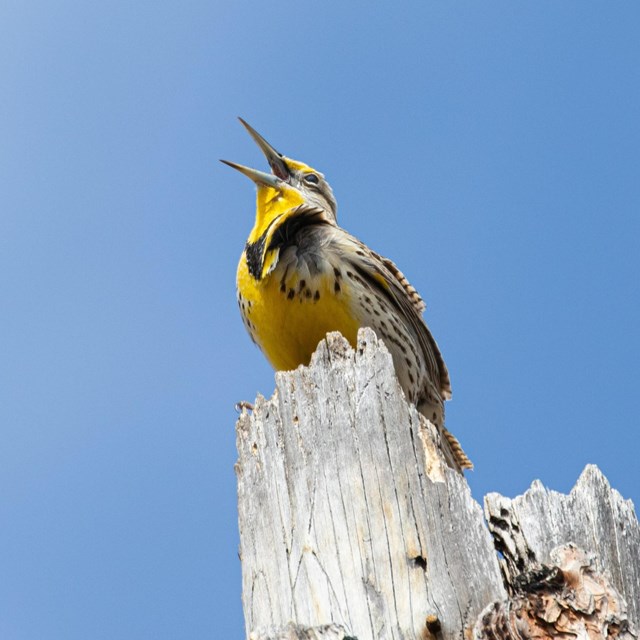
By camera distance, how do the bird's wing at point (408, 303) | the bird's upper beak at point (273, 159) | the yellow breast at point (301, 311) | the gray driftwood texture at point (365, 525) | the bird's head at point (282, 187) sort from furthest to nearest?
the bird's upper beak at point (273, 159)
the bird's head at point (282, 187)
the bird's wing at point (408, 303)
the yellow breast at point (301, 311)
the gray driftwood texture at point (365, 525)

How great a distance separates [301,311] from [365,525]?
2.39m

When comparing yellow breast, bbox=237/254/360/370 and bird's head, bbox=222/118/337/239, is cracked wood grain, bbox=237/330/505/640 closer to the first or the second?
yellow breast, bbox=237/254/360/370

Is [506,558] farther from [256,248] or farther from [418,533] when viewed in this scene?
[256,248]

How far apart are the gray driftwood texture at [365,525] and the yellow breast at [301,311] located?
5.40 ft

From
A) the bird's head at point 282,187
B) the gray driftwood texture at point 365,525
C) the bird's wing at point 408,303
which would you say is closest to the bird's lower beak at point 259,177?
the bird's head at point 282,187

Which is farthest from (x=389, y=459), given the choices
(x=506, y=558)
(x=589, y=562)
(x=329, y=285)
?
(x=329, y=285)

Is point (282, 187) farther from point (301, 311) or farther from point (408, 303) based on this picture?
point (301, 311)

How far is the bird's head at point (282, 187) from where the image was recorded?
7.09m

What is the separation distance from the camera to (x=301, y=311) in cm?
588

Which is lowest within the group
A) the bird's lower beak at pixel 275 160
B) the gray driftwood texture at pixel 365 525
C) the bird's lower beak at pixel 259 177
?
the gray driftwood texture at pixel 365 525

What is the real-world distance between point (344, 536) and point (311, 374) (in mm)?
780

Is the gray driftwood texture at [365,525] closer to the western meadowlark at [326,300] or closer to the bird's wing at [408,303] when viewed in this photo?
the western meadowlark at [326,300]

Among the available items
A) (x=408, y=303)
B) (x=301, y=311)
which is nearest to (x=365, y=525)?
(x=301, y=311)

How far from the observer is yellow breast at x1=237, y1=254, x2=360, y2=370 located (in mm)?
5875
